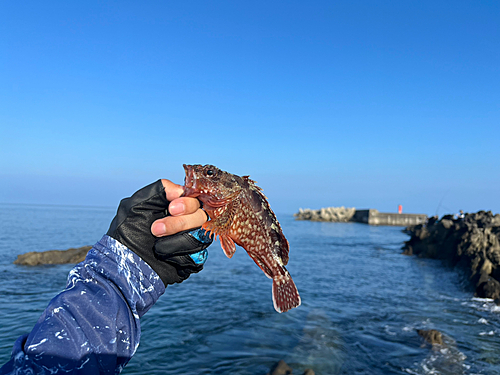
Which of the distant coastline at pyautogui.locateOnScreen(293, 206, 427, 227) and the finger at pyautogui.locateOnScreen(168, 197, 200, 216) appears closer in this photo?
the finger at pyautogui.locateOnScreen(168, 197, 200, 216)

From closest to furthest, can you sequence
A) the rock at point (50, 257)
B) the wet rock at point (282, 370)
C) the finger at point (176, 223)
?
1. the finger at point (176, 223)
2. the wet rock at point (282, 370)
3. the rock at point (50, 257)

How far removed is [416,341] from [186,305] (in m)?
8.13

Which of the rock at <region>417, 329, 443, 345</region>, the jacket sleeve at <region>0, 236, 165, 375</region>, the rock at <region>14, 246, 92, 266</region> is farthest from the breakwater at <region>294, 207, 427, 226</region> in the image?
the jacket sleeve at <region>0, 236, 165, 375</region>

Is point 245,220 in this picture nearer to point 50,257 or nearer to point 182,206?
point 182,206

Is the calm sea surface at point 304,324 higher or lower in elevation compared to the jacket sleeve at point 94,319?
lower

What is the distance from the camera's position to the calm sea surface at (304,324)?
7.95m

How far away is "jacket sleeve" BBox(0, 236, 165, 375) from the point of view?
183 cm

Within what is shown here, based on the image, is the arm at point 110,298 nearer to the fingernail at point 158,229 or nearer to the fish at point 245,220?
the fingernail at point 158,229

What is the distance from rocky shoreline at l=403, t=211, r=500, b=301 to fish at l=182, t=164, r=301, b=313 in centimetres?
1387

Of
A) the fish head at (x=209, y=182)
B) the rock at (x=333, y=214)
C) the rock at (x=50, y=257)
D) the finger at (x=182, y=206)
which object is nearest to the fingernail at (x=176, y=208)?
the finger at (x=182, y=206)

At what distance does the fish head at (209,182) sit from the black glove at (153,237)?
1.44 feet

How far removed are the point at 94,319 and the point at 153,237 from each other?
0.83m

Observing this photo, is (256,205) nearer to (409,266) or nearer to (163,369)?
(163,369)

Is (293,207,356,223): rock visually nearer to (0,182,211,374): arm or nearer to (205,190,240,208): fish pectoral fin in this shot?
(205,190,240,208): fish pectoral fin
